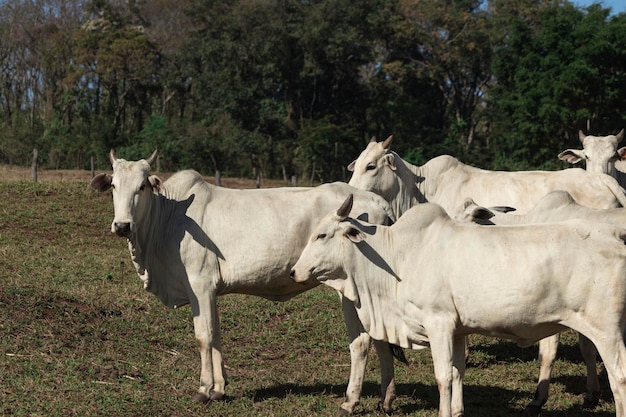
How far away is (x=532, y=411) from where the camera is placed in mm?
6918

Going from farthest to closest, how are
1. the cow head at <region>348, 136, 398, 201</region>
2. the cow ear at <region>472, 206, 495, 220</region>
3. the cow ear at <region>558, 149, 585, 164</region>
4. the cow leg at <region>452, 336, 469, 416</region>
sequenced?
the cow ear at <region>558, 149, 585, 164</region>, the cow head at <region>348, 136, 398, 201</region>, the cow ear at <region>472, 206, 495, 220</region>, the cow leg at <region>452, 336, 469, 416</region>

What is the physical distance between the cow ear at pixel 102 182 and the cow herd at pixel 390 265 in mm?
16

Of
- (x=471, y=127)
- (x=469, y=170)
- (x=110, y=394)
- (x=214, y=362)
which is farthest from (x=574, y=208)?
(x=471, y=127)

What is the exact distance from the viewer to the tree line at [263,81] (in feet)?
115

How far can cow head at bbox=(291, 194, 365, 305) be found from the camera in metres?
6.32

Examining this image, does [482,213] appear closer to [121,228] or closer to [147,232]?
[147,232]

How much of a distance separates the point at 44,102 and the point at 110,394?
35.5m

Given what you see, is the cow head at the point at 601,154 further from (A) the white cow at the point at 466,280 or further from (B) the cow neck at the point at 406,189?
(A) the white cow at the point at 466,280

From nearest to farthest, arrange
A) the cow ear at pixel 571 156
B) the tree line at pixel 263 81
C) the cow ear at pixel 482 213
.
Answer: the cow ear at pixel 482 213, the cow ear at pixel 571 156, the tree line at pixel 263 81

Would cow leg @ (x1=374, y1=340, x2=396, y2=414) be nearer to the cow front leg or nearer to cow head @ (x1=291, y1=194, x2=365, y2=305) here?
the cow front leg

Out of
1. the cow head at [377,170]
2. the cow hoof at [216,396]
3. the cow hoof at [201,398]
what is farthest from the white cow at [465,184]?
the cow hoof at [201,398]

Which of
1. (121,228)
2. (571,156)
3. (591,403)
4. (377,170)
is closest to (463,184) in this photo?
(377,170)

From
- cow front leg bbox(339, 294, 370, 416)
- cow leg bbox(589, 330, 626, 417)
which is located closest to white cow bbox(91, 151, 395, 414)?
cow front leg bbox(339, 294, 370, 416)

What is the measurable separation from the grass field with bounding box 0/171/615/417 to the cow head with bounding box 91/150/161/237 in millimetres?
1448
